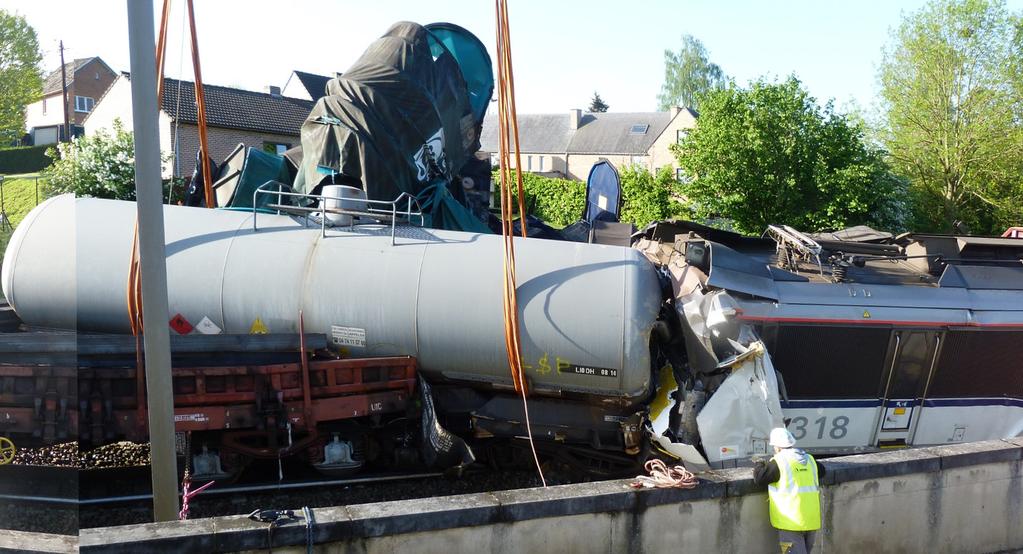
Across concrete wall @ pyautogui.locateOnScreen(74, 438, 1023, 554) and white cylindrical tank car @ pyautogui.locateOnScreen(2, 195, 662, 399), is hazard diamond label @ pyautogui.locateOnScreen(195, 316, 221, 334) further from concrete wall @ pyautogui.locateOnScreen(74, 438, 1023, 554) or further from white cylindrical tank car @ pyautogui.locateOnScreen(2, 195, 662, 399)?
concrete wall @ pyautogui.locateOnScreen(74, 438, 1023, 554)

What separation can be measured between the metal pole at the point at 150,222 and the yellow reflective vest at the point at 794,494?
4.31 meters

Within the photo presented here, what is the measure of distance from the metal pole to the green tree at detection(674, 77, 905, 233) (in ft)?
75.5

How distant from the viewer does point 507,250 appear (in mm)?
7984

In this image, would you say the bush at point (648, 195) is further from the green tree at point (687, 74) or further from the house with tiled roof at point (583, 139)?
the green tree at point (687, 74)

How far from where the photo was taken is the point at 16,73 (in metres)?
4.12

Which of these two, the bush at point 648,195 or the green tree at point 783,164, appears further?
the bush at point 648,195

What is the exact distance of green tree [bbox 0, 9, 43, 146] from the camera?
3381 millimetres

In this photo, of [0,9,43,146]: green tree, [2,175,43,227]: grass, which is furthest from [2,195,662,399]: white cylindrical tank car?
[2,175,43,227]: grass

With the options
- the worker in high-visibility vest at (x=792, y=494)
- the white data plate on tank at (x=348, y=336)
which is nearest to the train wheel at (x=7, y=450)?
the white data plate on tank at (x=348, y=336)

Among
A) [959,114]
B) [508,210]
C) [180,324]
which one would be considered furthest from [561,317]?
[959,114]

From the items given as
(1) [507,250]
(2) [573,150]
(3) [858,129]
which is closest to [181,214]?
(1) [507,250]

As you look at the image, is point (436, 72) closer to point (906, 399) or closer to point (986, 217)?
point (906, 399)

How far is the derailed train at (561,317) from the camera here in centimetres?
819

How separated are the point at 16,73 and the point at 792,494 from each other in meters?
5.66
